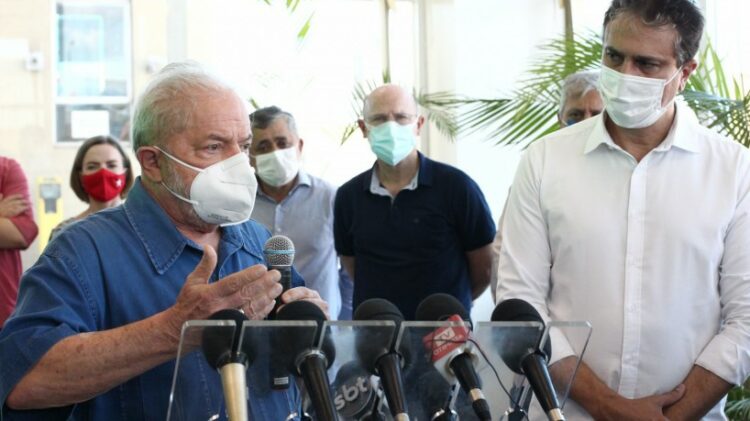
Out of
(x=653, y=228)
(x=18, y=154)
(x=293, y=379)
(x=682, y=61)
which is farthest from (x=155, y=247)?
(x=18, y=154)

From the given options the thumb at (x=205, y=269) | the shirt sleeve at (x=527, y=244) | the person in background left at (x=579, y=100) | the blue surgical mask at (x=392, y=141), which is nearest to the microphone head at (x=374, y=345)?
the thumb at (x=205, y=269)

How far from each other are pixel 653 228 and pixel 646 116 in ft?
1.03

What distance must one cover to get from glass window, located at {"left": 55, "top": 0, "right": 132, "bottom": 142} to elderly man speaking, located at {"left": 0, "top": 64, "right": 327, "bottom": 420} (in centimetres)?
486

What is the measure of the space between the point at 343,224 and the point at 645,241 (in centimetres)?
221

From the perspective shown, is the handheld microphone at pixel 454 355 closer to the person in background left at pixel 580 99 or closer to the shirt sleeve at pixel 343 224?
the person in background left at pixel 580 99

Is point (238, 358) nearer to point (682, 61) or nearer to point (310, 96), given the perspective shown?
point (682, 61)

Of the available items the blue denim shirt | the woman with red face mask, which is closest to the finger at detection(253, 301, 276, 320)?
the blue denim shirt

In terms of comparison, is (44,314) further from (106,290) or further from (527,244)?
(527,244)

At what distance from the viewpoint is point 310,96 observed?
743cm

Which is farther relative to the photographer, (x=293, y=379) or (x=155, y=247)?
(x=155, y=247)

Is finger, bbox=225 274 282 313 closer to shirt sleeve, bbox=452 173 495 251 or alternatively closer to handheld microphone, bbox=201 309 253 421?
handheld microphone, bbox=201 309 253 421

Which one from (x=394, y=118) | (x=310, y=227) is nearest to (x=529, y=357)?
(x=394, y=118)

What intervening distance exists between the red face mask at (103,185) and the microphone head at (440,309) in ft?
12.0

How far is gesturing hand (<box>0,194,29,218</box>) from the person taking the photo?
5.68 meters
